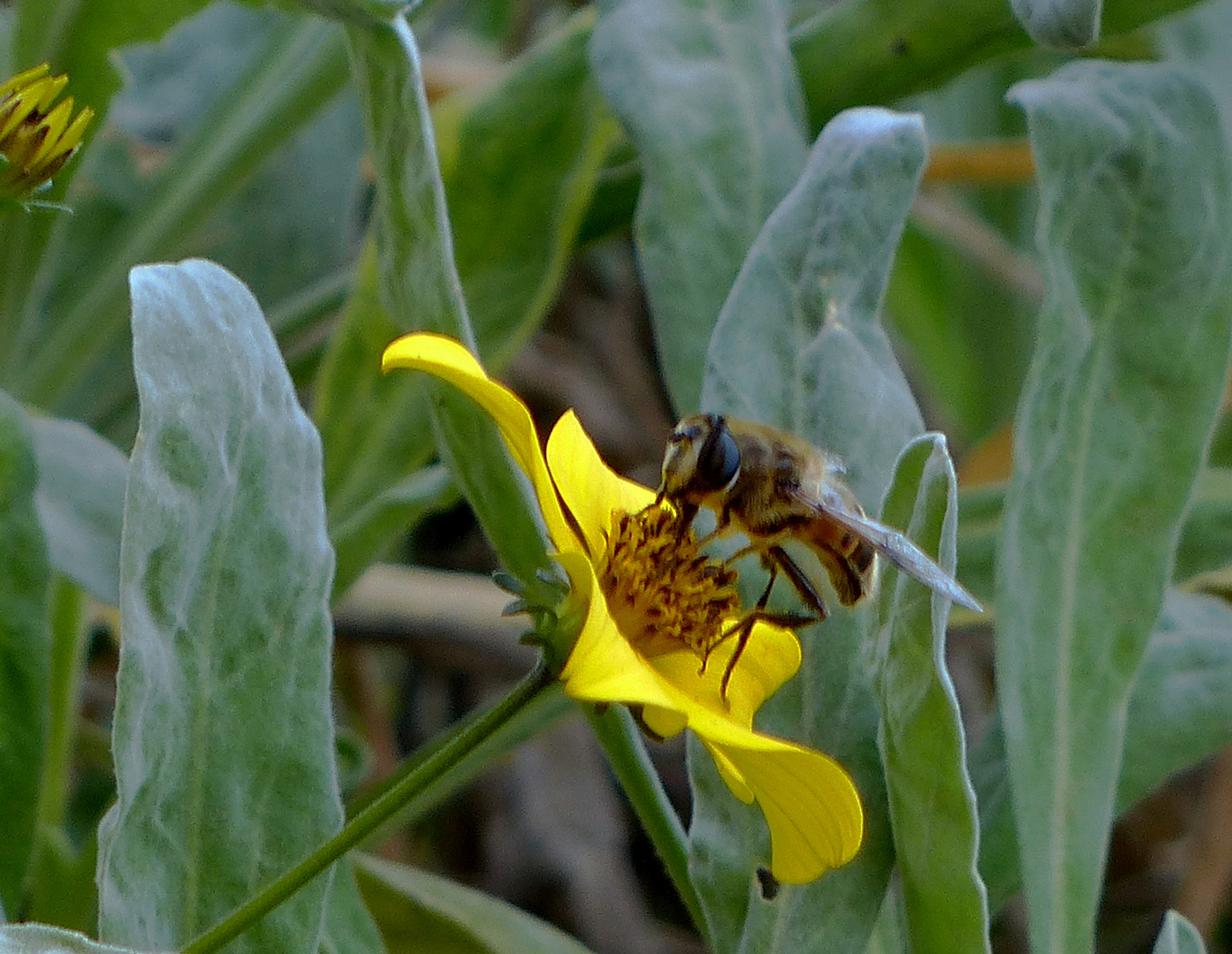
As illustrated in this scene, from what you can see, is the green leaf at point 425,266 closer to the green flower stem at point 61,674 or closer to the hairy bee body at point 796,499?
the hairy bee body at point 796,499

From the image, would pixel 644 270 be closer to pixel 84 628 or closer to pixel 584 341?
pixel 84 628

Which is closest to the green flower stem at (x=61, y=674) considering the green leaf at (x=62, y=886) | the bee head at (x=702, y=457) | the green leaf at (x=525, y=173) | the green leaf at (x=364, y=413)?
the green leaf at (x=62, y=886)

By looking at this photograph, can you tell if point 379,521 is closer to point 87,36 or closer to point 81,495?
point 81,495

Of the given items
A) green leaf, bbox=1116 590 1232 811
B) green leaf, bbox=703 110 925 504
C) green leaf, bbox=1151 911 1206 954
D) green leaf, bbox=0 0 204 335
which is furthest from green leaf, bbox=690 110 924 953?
green leaf, bbox=0 0 204 335

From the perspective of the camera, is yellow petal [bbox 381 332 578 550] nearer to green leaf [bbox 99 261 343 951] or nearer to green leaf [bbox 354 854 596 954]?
green leaf [bbox 99 261 343 951]

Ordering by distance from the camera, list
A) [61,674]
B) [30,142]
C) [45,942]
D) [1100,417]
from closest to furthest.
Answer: [45,942]
[30,142]
[1100,417]
[61,674]

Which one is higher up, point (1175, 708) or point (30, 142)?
point (30, 142)

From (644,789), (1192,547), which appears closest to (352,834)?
(644,789)
